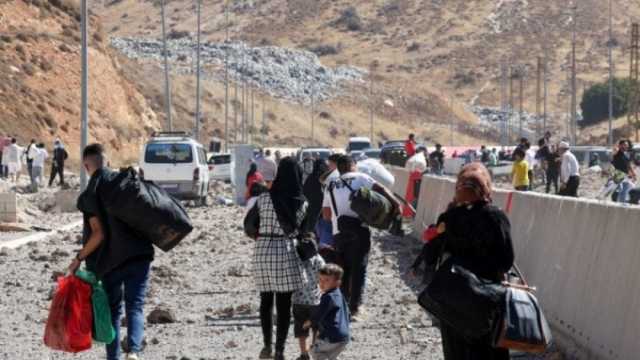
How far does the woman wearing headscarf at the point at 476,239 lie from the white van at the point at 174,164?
3034 cm

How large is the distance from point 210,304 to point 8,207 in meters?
16.7

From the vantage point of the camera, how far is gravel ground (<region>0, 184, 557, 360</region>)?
501 inches

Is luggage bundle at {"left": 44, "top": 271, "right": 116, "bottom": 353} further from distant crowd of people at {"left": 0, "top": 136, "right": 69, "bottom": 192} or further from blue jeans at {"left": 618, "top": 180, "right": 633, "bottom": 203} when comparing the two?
distant crowd of people at {"left": 0, "top": 136, "right": 69, "bottom": 192}

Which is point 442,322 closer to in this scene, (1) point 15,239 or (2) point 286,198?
(2) point 286,198

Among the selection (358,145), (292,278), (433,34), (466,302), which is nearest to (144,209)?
(292,278)

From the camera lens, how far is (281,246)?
1152cm

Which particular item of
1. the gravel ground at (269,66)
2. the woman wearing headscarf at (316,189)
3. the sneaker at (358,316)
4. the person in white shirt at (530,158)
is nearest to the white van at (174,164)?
the person in white shirt at (530,158)

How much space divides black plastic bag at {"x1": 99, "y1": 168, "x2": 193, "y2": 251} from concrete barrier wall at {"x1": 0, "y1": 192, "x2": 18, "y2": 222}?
873 inches

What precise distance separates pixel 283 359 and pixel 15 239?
17.8 metres

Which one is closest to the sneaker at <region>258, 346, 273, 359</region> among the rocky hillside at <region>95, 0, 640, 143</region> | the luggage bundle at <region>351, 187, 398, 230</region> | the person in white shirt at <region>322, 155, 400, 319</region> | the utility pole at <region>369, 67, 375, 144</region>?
the luggage bundle at <region>351, 187, 398, 230</region>

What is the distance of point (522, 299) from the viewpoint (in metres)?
7.90

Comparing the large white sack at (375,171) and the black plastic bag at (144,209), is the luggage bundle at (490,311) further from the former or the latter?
the large white sack at (375,171)

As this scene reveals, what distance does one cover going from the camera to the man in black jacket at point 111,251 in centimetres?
1040

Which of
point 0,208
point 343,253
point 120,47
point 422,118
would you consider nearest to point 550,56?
point 422,118
